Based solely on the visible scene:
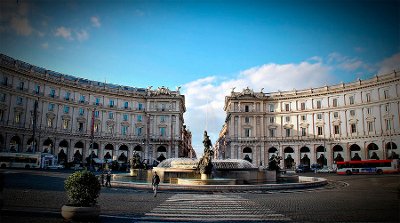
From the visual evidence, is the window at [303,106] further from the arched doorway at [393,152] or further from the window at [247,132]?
the arched doorway at [393,152]

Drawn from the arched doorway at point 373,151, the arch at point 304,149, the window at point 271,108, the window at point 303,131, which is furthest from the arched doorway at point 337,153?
the window at point 271,108

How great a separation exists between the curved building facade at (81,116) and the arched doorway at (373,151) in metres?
46.1

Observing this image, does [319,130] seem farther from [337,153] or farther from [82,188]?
[82,188]

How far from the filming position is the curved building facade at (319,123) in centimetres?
6800

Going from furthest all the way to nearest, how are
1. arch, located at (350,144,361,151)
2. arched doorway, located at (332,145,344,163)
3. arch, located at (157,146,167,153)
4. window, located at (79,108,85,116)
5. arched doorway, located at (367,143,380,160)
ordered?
arch, located at (157,146,167,153), window, located at (79,108,85,116), arched doorway, located at (332,145,344,163), arch, located at (350,144,361,151), arched doorway, located at (367,143,380,160)

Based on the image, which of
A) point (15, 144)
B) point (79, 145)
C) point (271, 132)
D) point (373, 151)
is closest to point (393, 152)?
point (373, 151)

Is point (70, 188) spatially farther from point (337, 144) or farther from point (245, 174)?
point (337, 144)

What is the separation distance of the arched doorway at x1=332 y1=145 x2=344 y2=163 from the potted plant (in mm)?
75124

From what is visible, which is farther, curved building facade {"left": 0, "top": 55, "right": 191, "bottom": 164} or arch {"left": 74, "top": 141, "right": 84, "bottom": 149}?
arch {"left": 74, "top": 141, "right": 84, "bottom": 149}

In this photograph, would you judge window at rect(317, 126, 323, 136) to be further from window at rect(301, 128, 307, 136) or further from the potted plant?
the potted plant

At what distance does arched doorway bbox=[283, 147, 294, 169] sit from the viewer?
82881 mm

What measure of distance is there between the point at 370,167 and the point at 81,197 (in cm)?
5355

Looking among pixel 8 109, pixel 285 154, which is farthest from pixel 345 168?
pixel 8 109

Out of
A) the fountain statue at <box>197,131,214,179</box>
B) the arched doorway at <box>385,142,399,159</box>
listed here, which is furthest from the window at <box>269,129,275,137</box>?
the fountain statue at <box>197,131,214,179</box>
